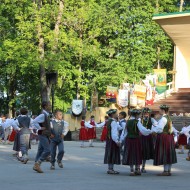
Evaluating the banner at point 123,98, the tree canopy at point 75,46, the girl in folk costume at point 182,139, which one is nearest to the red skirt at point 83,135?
the girl in folk costume at point 182,139

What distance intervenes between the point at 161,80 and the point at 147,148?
28405mm

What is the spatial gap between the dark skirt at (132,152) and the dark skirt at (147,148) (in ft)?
2.97

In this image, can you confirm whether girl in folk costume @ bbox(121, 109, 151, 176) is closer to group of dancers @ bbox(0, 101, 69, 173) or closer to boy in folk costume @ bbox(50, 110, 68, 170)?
group of dancers @ bbox(0, 101, 69, 173)

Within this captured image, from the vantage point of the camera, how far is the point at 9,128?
33.9 meters

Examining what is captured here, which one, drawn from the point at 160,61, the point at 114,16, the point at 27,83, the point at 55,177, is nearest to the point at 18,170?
the point at 55,177

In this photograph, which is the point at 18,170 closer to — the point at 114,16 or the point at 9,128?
the point at 9,128

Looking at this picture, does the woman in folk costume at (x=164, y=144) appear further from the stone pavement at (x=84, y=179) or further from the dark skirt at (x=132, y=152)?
the dark skirt at (x=132, y=152)

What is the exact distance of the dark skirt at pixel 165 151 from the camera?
48.4 feet

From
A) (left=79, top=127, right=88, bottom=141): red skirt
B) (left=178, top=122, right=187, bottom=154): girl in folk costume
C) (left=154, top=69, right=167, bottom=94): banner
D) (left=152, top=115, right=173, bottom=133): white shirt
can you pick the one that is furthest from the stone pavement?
(left=154, top=69, right=167, bottom=94): banner

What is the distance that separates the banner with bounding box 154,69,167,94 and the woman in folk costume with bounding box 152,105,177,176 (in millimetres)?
28936

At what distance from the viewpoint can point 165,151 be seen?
14.8m

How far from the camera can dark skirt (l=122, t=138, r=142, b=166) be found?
47.9ft

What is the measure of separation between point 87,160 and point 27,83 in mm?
30560

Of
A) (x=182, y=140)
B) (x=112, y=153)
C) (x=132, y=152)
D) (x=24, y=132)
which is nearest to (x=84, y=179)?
(x=132, y=152)
